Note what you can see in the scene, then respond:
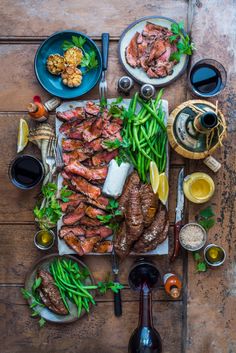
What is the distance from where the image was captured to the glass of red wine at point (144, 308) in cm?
240

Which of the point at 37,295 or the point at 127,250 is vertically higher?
the point at 127,250

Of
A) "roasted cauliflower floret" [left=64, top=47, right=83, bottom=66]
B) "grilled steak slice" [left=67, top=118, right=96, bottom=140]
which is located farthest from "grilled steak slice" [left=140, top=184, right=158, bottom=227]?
"roasted cauliflower floret" [left=64, top=47, right=83, bottom=66]

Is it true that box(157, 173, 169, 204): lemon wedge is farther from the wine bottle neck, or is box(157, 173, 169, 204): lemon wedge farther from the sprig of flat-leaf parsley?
the sprig of flat-leaf parsley

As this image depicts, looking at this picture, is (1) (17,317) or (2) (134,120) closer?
(2) (134,120)

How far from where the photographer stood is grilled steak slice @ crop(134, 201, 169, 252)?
2.41 m

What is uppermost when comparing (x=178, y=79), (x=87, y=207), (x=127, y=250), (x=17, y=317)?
(x=178, y=79)

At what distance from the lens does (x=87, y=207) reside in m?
2.48

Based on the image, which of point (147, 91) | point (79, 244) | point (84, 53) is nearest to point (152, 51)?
point (147, 91)

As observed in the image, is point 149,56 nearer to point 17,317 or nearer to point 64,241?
point 64,241

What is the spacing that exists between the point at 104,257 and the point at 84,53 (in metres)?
1.12

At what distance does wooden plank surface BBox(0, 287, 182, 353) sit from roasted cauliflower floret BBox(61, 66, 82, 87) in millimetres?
1189

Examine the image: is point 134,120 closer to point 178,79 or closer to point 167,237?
point 178,79

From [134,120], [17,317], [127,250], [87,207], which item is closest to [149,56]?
[134,120]

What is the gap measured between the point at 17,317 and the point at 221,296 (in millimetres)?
1153
